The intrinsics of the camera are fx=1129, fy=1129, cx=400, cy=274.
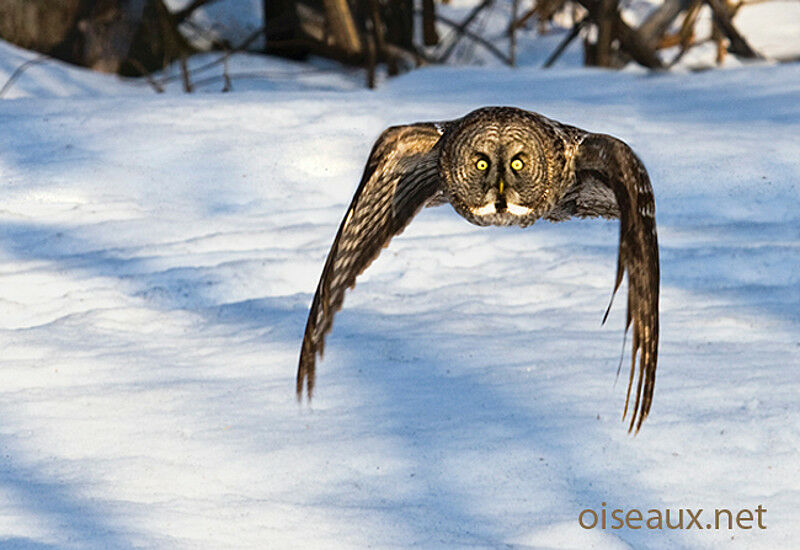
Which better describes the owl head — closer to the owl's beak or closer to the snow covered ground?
the owl's beak

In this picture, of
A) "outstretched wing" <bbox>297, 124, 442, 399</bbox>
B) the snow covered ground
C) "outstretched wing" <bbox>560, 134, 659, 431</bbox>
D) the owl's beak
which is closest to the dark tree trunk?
the snow covered ground

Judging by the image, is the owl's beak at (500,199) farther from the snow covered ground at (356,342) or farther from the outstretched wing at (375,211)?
the snow covered ground at (356,342)

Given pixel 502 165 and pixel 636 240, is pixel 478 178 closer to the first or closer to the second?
pixel 502 165

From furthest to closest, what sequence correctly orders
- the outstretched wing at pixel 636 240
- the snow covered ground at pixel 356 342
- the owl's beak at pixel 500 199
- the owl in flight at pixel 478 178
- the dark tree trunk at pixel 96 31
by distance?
the dark tree trunk at pixel 96 31 < the snow covered ground at pixel 356 342 < the owl's beak at pixel 500 199 < the owl in flight at pixel 478 178 < the outstretched wing at pixel 636 240

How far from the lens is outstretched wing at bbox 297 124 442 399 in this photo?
9.16 feet

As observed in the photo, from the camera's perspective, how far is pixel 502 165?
2.89 meters

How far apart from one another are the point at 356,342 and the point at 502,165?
1.54 metres

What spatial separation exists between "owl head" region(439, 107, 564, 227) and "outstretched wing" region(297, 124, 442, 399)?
10cm

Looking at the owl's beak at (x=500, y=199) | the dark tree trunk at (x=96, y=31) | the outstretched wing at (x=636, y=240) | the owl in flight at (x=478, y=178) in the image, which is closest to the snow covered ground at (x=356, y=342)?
the owl in flight at (x=478, y=178)

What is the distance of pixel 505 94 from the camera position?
24.7 feet

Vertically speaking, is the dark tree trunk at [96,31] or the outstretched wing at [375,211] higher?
the outstretched wing at [375,211]

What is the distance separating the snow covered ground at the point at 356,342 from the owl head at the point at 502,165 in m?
0.83

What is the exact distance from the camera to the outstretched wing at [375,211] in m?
2.79

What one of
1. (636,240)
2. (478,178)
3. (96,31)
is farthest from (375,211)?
(96,31)
